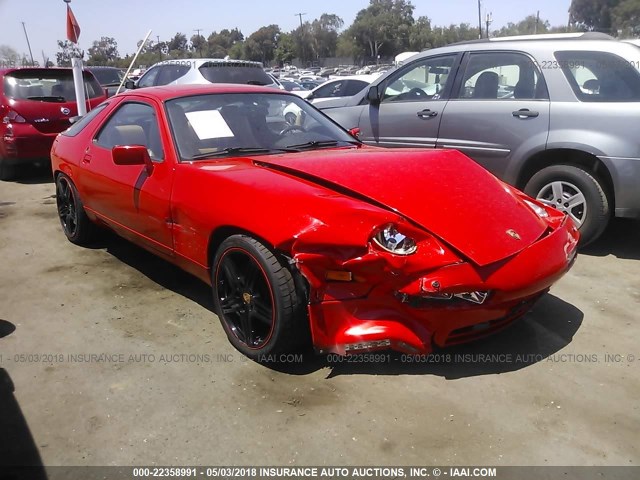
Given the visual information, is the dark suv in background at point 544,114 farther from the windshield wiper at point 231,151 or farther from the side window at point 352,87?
the side window at point 352,87

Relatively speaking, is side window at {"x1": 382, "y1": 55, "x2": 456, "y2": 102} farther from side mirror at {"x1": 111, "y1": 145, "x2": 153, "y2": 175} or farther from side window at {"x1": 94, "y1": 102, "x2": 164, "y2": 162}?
side mirror at {"x1": 111, "y1": 145, "x2": 153, "y2": 175}

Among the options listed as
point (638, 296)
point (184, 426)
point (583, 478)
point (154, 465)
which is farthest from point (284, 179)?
point (638, 296)

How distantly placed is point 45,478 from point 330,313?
136 centimetres

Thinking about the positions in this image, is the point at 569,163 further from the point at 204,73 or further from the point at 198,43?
the point at 198,43

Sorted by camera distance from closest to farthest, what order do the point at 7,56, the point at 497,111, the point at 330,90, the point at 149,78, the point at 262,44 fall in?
the point at 497,111
the point at 149,78
the point at 330,90
the point at 7,56
the point at 262,44

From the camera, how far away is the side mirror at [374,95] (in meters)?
5.90

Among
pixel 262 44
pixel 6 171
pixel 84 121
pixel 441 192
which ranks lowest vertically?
pixel 6 171

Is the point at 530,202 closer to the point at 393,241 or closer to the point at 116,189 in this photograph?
the point at 393,241

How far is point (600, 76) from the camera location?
15.4ft

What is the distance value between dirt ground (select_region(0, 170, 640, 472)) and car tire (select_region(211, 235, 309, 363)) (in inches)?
5.8

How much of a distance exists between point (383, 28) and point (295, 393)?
85595mm

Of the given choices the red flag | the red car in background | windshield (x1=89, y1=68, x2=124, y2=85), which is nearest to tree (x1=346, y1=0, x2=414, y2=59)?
windshield (x1=89, y1=68, x2=124, y2=85)

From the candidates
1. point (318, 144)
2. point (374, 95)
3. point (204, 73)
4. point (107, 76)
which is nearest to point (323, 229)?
point (318, 144)

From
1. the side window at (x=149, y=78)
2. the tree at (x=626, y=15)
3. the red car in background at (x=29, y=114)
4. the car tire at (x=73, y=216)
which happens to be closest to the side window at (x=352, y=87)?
the side window at (x=149, y=78)
